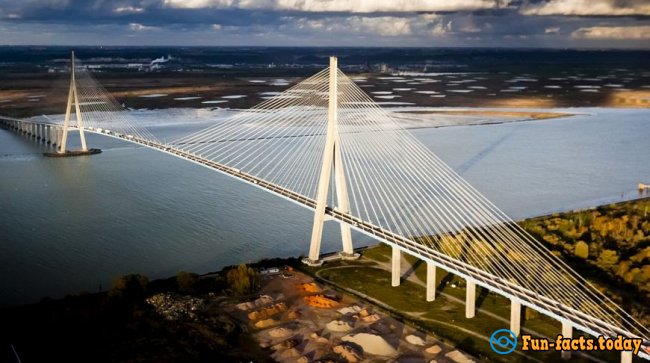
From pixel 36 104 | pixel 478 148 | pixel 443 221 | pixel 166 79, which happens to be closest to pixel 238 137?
pixel 478 148

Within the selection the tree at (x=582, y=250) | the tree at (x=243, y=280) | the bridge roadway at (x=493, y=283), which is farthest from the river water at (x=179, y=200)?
the tree at (x=582, y=250)

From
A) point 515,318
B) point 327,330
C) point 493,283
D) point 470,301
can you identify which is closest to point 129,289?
point 327,330

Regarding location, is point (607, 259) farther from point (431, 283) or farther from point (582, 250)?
point (431, 283)

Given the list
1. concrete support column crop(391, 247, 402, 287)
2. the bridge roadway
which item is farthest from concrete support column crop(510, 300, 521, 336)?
concrete support column crop(391, 247, 402, 287)

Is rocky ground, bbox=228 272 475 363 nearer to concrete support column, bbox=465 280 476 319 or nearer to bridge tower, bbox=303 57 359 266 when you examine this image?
concrete support column, bbox=465 280 476 319

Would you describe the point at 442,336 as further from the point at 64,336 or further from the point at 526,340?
the point at 64,336
